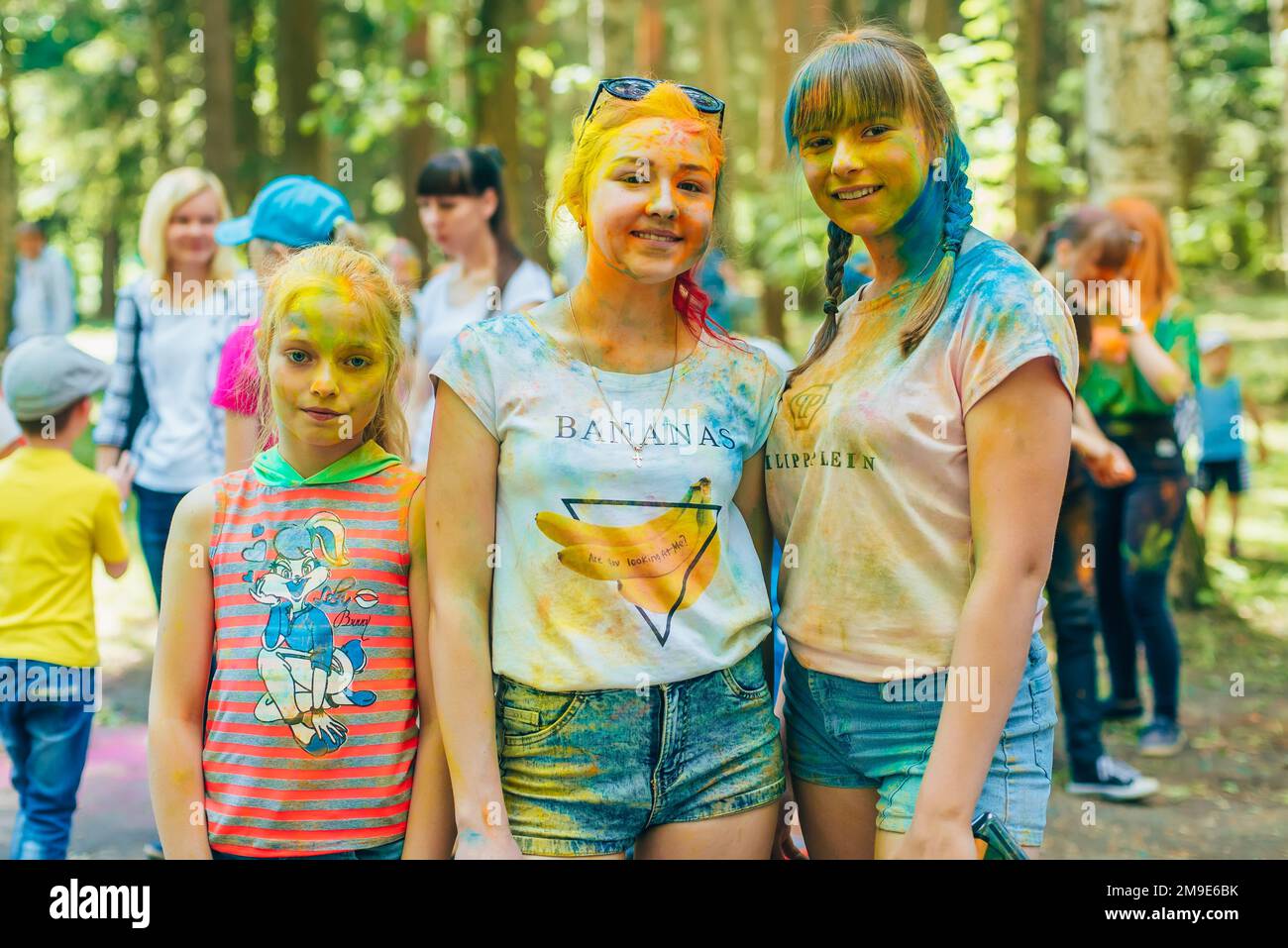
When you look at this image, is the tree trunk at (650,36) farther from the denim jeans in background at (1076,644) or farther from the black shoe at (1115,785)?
the black shoe at (1115,785)

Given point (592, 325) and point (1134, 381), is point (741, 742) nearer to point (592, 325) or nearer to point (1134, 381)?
point (592, 325)

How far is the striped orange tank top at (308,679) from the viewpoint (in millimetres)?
2676

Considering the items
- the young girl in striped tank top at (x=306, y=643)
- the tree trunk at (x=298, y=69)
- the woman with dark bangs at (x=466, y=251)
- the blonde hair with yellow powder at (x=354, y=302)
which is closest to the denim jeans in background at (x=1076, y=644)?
the woman with dark bangs at (x=466, y=251)

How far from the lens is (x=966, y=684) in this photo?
2.51 metres

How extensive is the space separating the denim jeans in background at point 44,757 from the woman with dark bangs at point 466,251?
6.29 feet

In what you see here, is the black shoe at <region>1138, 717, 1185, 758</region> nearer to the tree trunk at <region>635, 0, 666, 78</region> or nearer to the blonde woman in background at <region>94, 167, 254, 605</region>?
the blonde woman in background at <region>94, 167, 254, 605</region>

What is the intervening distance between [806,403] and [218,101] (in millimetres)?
13008

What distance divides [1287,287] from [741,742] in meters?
28.8

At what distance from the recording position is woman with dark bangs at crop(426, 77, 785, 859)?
256 cm

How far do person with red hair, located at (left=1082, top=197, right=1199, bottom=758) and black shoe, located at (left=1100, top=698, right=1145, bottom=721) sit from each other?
368mm

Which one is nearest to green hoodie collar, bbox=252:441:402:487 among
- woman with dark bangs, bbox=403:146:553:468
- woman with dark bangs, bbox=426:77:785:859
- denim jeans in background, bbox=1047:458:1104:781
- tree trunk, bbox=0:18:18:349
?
woman with dark bangs, bbox=426:77:785:859

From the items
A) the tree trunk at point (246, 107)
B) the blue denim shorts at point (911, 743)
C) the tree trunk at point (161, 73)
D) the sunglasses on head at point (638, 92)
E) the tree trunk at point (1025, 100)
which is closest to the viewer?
the blue denim shorts at point (911, 743)

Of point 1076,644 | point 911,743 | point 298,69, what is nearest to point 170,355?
point 911,743

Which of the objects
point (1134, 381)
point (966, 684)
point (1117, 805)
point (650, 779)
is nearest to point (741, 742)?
point (650, 779)
